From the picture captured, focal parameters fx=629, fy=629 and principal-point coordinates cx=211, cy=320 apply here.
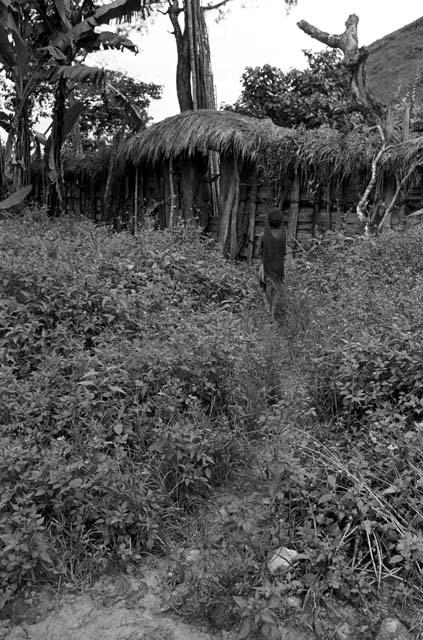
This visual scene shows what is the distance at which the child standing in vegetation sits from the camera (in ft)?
20.2

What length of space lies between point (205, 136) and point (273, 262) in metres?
4.11

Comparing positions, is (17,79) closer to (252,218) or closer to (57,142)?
(57,142)

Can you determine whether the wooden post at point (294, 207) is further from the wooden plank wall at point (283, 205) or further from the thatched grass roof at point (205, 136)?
the thatched grass roof at point (205, 136)

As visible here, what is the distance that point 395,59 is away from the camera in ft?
83.9

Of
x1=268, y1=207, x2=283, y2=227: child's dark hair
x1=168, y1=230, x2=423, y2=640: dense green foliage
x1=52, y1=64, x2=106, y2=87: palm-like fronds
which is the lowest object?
x1=168, y1=230, x2=423, y2=640: dense green foliage

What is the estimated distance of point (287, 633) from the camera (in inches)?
105

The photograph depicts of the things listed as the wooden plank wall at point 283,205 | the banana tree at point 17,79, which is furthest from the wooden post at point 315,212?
the banana tree at point 17,79

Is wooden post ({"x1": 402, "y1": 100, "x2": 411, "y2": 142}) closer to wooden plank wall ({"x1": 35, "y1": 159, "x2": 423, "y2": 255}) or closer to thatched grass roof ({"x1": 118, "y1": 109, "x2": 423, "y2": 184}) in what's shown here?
thatched grass roof ({"x1": 118, "y1": 109, "x2": 423, "y2": 184})

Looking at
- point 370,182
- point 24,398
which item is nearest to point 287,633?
point 24,398

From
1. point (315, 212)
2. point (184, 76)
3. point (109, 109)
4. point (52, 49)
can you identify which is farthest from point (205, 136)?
point (109, 109)

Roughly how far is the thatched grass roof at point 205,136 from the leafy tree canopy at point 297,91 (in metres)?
5.06

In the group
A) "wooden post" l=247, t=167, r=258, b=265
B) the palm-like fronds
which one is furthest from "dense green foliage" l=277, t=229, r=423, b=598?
the palm-like fronds

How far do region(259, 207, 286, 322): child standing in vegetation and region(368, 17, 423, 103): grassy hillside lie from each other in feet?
54.4

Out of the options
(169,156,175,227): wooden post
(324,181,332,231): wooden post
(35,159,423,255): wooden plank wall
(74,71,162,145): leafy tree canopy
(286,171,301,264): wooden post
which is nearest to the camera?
(35,159,423,255): wooden plank wall
